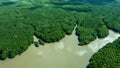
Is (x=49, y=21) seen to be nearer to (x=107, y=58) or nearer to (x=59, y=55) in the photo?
(x=59, y=55)

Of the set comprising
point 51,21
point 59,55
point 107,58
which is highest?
point 107,58

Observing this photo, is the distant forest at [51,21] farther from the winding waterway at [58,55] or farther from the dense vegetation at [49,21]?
the winding waterway at [58,55]

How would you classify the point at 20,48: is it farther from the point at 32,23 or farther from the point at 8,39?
the point at 32,23

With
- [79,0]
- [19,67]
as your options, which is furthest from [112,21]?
[19,67]

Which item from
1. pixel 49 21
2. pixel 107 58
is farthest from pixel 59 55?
pixel 49 21

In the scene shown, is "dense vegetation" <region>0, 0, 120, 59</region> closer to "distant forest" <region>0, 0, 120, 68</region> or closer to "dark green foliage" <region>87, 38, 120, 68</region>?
"distant forest" <region>0, 0, 120, 68</region>

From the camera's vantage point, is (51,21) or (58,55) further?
(51,21)

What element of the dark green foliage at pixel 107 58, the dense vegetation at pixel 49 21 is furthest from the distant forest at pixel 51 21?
the dark green foliage at pixel 107 58

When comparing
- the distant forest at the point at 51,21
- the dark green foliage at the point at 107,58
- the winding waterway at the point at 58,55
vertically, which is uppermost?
the dark green foliage at the point at 107,58
